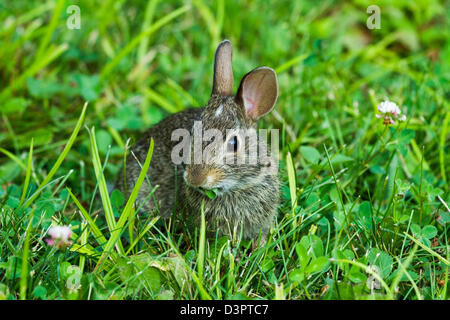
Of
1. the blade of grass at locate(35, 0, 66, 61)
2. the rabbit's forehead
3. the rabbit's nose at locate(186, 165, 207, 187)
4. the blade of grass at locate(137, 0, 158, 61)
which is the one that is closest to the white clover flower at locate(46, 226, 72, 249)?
the rabbit's nose at locate(186, 165, 207, 187)

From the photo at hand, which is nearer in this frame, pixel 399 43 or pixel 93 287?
pixel 93 287

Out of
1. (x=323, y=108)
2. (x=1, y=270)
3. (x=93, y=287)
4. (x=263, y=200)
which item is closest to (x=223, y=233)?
(x=263, y=200)

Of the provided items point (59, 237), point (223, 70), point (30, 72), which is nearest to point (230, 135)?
point (223, 70)

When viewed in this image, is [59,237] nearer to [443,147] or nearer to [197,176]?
[197,176]

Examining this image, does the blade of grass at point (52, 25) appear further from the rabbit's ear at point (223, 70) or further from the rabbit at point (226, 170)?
the rabbit's ear at point (223, 70)

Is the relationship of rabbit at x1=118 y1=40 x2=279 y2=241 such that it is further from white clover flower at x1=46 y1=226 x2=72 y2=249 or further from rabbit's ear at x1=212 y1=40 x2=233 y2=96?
white clover flower at x1=46 y1=226 x2=72 y2=249

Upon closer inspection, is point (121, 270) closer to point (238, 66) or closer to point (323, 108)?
point (323, 108)

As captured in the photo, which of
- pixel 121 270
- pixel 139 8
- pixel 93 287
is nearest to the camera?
pixel 93 287

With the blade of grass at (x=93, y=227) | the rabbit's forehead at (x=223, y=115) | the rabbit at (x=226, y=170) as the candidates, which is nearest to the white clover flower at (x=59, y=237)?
the blade of grass at (x=93, y=227)
